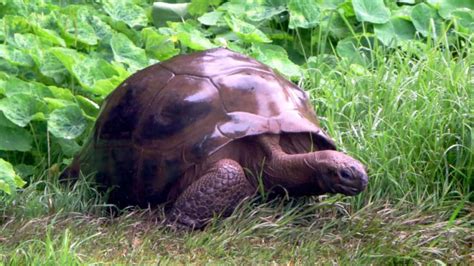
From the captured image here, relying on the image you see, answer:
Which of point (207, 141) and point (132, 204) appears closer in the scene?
point (207, 141)

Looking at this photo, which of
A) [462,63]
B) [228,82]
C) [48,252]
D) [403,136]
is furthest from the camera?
[462,63]

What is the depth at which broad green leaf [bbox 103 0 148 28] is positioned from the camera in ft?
22.2

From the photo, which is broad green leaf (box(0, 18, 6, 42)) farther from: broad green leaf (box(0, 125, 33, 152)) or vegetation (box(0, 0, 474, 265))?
broad green leaf (box(0, 125, 33, 152))

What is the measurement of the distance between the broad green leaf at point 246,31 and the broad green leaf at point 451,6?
3.94ft

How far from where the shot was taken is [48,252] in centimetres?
412

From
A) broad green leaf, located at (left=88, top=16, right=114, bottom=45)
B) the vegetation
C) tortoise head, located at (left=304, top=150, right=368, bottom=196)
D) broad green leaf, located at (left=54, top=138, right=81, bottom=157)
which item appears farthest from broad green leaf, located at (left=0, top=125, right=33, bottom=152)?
tortoise head, located at (left=304, top=150, right=368, bottom=196)

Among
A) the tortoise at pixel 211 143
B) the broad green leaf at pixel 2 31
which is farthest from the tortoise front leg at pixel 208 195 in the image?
the broad green leaf at pixel 2 31

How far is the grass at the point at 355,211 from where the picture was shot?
4531 mm

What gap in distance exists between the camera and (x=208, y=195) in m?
4.79

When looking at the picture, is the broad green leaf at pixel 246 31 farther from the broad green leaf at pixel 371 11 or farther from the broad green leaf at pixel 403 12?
the broad green leaf at pixel 403 12

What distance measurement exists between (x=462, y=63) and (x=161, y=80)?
5.53 ft

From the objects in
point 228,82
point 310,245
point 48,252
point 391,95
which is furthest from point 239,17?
point 48,252

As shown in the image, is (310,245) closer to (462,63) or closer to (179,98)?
(179,98)

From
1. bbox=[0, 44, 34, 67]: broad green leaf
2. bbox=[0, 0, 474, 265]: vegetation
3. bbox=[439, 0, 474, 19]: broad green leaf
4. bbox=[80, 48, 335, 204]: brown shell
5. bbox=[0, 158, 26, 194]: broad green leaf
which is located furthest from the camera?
bbox=[439, 0, 474, 19]: broad green leaf
